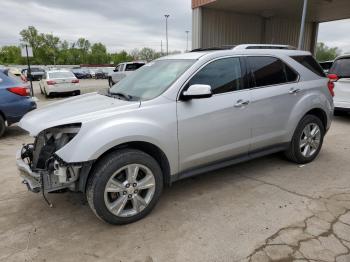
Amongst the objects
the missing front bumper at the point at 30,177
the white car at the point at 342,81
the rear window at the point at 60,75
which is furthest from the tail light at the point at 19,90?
the rear window at the point at 60,75

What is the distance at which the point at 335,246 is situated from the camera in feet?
9.00

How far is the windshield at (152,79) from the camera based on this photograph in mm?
3510

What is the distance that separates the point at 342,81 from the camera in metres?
7.95

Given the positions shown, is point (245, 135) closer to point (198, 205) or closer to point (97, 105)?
point (198, 205)

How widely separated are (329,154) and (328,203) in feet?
6.80

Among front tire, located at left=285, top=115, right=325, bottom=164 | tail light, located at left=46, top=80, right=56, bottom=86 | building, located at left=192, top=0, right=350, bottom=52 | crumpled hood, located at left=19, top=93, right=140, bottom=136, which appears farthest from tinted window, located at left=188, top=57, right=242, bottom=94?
tail light, located at left=46, top=80, right=56, bottom=86

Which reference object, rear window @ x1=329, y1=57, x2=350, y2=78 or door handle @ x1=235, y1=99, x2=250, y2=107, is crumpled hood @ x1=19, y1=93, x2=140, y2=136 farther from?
rear window @ x1=329, y1=57, x2=350, y2=78

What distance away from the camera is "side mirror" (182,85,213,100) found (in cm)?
323

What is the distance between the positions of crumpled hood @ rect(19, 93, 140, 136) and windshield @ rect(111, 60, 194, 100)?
0.29 metres

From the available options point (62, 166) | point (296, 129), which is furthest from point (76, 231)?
point (296, 129)

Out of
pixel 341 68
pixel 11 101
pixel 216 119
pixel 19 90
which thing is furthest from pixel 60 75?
pixel 216 119

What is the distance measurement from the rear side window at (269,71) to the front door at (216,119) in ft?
0.82

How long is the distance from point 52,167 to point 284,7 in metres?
16.4

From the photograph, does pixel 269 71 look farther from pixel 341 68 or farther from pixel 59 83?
pixel 59 83
